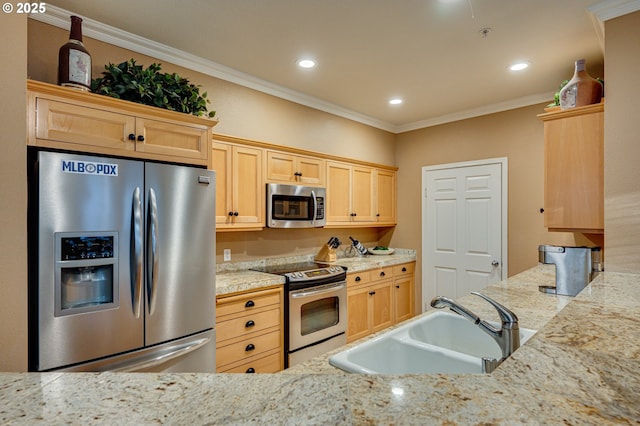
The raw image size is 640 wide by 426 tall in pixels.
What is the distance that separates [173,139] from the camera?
2211 millimetres

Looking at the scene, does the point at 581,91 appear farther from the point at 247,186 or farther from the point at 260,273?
the point at 260,273

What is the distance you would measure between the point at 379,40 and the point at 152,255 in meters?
2.13

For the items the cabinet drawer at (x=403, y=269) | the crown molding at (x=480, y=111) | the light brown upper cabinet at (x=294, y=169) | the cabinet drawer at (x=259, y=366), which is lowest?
the cabinet drawer at (x=259, y=366)

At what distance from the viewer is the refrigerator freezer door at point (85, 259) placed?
1.63 m

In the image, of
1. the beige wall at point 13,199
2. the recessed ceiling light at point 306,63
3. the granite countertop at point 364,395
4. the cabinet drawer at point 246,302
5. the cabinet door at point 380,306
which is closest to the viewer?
the granite countertop at point 364,395

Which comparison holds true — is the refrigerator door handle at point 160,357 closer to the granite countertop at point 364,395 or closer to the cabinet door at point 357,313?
the granite countertop at point 364,395

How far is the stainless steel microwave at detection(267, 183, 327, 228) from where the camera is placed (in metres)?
3.32

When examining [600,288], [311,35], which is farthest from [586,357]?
[311,35]

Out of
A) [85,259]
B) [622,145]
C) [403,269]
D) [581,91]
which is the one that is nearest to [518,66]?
[581,91]

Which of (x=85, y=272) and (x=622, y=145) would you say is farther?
(x=622, y=145)

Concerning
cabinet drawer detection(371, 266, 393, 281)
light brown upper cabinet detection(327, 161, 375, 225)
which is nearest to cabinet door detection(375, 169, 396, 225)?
light brown upper cabinet detection(327, 161, 375, 225)

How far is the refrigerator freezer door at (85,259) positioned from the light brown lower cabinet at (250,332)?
681 millimetres

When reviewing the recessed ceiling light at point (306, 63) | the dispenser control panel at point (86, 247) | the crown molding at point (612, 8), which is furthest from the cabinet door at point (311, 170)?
the crown molding at point (612, 8)

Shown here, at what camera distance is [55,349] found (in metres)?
1.65
